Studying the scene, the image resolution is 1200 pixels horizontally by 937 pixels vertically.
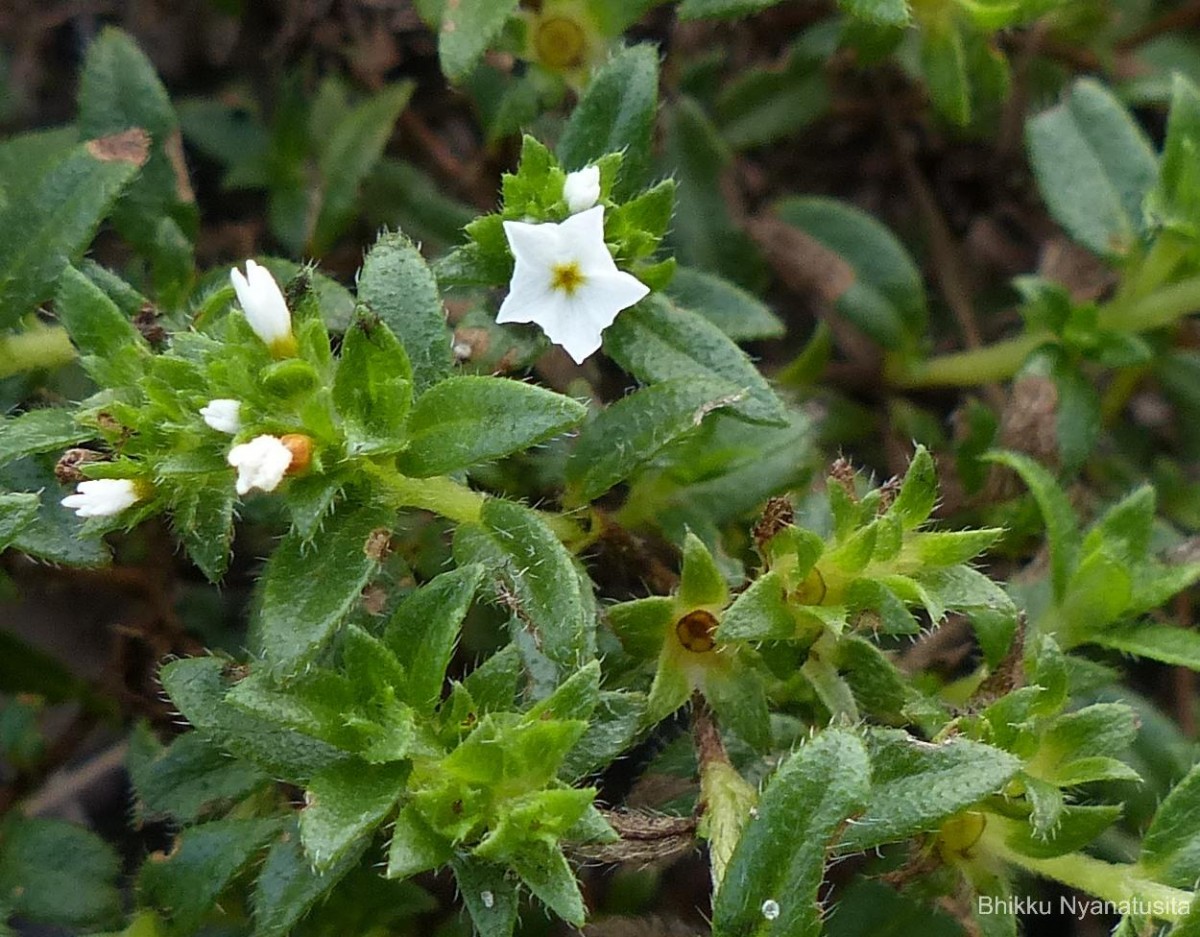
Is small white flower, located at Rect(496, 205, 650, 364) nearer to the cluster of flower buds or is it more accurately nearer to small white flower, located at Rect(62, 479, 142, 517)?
the cluster of flower buds

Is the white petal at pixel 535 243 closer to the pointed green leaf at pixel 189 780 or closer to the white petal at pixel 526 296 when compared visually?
the white petal at pixel 526 296

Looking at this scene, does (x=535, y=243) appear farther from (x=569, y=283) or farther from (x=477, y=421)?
(x=477, y=421)

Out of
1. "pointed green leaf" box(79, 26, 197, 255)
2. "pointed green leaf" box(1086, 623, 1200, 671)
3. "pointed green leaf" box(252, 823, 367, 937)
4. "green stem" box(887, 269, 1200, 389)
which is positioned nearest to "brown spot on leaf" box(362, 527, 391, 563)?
"pointed green leaf" box(252, 823, 367, 937)

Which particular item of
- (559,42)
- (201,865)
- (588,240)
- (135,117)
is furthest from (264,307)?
(559,42)

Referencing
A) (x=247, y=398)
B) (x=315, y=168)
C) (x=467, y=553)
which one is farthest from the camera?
(x=315, y=168)

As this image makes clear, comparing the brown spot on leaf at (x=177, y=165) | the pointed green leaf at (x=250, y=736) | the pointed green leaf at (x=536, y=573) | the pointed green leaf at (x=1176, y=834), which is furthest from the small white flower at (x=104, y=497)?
the pointed green leaf at (x=1176, y=834)

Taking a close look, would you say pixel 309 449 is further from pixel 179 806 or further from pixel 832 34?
pixel 832 34

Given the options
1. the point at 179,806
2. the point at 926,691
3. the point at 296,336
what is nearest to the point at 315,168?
the point at 296,336
